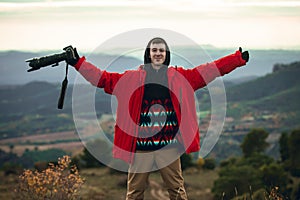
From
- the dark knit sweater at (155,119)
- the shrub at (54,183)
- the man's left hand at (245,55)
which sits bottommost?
the shrub at (54,183)

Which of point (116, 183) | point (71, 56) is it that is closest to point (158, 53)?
point (71, 56)

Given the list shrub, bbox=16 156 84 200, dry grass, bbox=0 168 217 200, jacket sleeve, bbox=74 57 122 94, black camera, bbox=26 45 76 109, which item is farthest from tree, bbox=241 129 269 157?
black camera, bbox=26 45 76 109

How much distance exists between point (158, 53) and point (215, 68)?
596mm

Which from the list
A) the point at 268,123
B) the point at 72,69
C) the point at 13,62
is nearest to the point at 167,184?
the point at 72,69

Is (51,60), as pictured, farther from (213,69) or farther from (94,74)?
(213,69)

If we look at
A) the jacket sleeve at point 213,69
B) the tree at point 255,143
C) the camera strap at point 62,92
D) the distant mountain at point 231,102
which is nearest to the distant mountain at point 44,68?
the camera strap at point 62,92

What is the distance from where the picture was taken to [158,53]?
5105mm

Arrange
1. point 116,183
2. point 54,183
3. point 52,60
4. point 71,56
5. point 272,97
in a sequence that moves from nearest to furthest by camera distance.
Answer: point 71,56, point 52,60, point 54,183, point 116,183, point 272,97

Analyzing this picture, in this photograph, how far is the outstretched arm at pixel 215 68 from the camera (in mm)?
5125

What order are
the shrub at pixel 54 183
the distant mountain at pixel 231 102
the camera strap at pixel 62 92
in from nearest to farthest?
the camera strap at pixel 62 92 < the shrub at pixel 54 183 < the distant mountain at pixel 231 102

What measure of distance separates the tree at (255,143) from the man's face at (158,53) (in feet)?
146

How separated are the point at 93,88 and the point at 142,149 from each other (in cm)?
87

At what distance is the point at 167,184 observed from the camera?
5.18 meters

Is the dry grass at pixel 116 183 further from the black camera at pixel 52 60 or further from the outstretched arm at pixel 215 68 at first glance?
the outstretched arm at pixel 215 68
